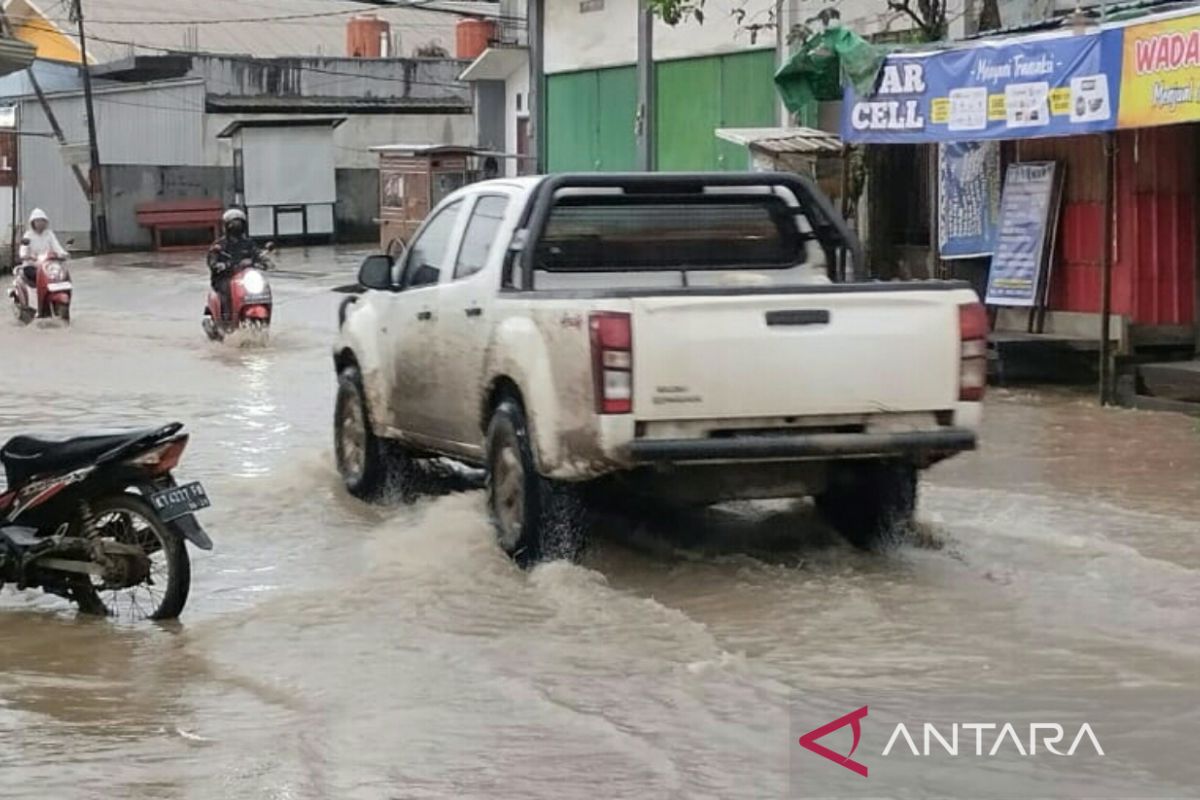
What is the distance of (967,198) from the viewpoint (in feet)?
59.1

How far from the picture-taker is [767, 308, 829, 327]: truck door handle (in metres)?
7.98

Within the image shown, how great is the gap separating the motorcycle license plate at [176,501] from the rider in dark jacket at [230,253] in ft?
44.3

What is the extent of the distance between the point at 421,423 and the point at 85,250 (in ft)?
117

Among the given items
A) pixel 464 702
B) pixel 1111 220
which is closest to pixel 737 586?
pixel 464 702

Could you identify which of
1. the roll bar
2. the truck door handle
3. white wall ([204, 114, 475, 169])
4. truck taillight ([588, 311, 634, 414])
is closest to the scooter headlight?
the roll bar

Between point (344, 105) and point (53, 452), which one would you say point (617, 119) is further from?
point (344, 105)

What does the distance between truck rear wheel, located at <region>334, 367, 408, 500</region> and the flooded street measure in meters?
0.16

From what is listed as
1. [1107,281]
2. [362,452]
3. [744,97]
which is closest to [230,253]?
[744,97]

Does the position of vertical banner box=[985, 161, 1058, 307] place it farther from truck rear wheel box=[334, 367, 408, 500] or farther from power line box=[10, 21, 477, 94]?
power line box=[10, 21, 477, 94]

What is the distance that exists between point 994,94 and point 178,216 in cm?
3240

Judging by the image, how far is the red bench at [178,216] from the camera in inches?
1753

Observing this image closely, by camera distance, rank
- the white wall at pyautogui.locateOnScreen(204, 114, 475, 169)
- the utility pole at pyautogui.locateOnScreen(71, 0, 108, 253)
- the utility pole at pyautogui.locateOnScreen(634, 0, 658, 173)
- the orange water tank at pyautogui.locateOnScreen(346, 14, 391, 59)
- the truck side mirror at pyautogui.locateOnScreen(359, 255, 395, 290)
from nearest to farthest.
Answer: the truck side mirror at pyautogui.locateOnScreen(359, 255, 395, 290) < the utility pole at pyautogui.locateOnScreen(634, 0, 658, 173) < the utility pole at pyautogui.locateOnScreen(71, 0, 108, 253) < the white wall at pyautogui.locateOnScreen(204, 114, 475, 169) < the orange water tank at pyautogui.locateOnScreen(346, 14, 391, 59)

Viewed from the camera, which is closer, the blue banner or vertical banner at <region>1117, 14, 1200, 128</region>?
vertical banner at <region>1117, 14, 1200, 128</region>

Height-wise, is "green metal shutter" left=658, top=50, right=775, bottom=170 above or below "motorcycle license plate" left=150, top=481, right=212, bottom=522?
above
